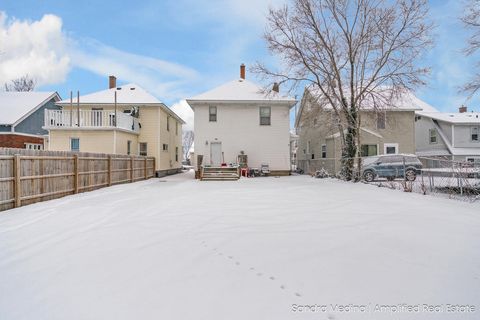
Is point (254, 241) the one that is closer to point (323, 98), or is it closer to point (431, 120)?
point (323, 98)

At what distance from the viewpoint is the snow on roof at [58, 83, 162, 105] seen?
22198mm

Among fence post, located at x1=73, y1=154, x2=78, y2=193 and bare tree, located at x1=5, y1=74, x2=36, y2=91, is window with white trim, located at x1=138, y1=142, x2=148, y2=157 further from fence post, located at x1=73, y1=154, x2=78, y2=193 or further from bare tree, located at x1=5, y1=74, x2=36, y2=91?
bare tree, located at x1=5, y1=74, x2=36, y2=91

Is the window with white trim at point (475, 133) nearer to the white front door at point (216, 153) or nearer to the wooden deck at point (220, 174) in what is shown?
the wooden deck at point (220, 174)

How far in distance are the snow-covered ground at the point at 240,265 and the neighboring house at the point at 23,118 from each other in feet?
75.2

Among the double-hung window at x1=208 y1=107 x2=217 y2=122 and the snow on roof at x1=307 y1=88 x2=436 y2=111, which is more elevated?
the snow on roof at x1=307 y1=88 x2=436 y2=111

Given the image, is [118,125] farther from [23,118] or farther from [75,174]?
[23,118]

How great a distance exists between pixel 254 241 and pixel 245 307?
2.09 m

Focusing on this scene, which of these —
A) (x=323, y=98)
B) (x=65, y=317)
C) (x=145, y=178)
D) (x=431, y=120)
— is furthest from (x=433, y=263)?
(x=431, y=120)

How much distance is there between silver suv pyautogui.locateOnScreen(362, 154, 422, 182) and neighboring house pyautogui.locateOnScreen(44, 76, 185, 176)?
1490 centimetres

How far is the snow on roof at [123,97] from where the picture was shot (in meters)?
22.2

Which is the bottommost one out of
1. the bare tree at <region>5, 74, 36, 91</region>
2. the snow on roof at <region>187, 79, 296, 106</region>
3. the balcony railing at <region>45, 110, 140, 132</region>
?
the balcony railing at <region>45, 110, 140, 132</region>

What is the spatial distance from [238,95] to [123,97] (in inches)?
361

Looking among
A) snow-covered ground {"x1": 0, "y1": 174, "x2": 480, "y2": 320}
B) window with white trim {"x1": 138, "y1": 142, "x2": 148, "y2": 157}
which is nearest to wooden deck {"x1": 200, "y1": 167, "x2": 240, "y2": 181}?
window with white trim {"x1": 138, "y1": 142, "x2": 148, "y2": 157}

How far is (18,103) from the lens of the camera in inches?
1089
